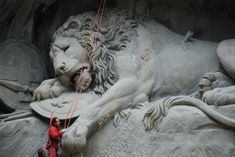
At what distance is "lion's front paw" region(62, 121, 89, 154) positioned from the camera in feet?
12.7

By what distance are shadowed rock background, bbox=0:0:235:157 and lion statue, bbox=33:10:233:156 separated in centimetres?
11

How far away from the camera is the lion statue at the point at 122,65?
416 cm

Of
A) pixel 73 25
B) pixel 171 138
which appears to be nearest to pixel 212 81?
pixel 171 138

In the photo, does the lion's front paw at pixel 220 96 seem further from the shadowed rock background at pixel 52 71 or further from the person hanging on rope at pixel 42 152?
the person hanging on rope at pixel 42 152

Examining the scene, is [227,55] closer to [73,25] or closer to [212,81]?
[212,81]

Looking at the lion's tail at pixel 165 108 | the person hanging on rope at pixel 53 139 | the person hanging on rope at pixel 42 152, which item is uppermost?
the lion's tail at pixel 165 108

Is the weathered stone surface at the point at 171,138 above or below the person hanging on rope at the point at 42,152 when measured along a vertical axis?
above

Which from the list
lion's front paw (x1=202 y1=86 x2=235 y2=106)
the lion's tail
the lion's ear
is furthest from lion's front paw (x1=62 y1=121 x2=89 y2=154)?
the lion's ear

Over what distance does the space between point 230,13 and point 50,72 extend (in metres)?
1.47

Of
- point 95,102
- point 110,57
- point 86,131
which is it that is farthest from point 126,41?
point 86,131

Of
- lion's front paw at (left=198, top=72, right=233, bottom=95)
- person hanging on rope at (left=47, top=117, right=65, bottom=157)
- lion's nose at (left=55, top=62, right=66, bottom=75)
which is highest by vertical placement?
lion's front paw at (left=198, top=72, right=233, bottom=95)

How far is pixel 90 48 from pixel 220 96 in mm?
1062

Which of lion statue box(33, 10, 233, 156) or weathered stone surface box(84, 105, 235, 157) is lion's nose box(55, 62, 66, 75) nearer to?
lion statue box(33, 10, 233, 156)

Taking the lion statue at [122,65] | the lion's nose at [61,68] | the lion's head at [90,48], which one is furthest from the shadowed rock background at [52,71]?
the lion's nose at [61,68]
